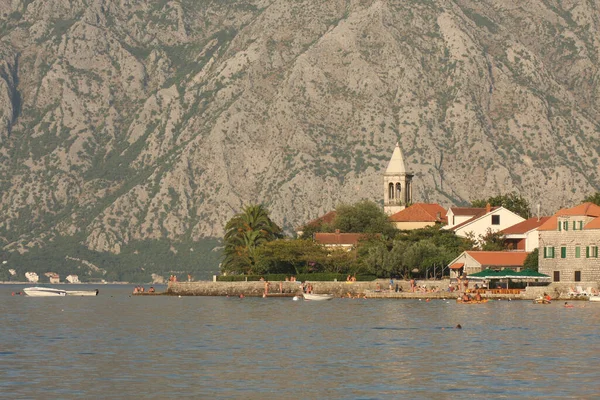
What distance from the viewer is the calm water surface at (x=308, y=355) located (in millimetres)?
51969

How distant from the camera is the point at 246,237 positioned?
178 metres

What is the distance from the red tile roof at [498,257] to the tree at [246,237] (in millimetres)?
36288

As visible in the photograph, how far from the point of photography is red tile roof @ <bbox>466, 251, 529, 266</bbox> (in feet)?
480

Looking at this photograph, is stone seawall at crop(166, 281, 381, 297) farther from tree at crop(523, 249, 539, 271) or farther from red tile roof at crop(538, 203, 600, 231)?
red tile roof at crop(538, 203, 600, 231)

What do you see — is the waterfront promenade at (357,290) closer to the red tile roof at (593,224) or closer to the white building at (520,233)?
the red tile roof at (593,224)

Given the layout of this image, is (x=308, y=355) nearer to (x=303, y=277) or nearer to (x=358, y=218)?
Result: (x=303, y=277)

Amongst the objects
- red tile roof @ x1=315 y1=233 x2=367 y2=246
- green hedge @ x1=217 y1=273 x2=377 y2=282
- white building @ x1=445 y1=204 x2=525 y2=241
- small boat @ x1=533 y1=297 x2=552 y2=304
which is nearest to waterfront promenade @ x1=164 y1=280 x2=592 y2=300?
green hedge @ x1=217 y1=273 x2=377 y2=282

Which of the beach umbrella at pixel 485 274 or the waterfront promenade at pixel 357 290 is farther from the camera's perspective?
the beach umbrella at pixel 485 274

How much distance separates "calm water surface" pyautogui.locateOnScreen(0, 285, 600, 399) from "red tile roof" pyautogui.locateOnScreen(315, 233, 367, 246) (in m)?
67.5

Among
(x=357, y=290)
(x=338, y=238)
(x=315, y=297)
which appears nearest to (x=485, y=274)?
(x=315, y=297)

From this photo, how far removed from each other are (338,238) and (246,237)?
1385 cm

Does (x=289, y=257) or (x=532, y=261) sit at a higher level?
(x=289, y=257)

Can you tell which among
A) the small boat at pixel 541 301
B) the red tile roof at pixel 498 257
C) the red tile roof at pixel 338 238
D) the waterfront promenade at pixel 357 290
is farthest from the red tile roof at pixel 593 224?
the red tile roof at pixel 338 238

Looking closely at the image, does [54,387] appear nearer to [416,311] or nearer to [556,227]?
[416,311]
